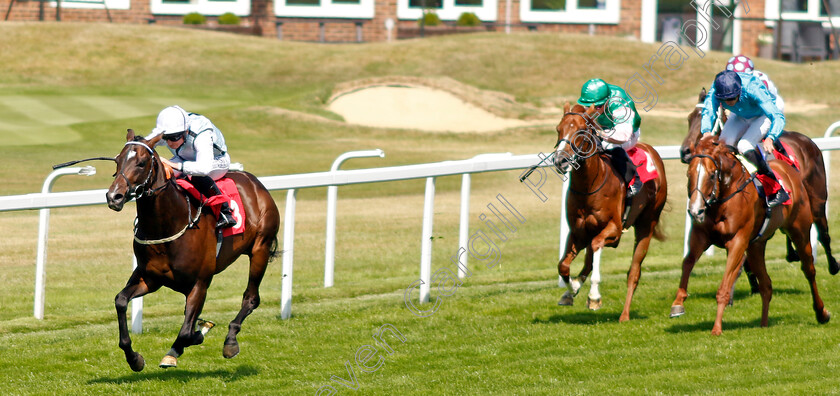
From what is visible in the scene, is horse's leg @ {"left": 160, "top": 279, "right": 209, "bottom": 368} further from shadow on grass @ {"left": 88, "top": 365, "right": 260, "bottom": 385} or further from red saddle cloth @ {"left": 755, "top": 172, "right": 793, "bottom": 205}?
red saddle cloth @ {"left": 755, "top": 172, "right": 793, "bottom": 205}

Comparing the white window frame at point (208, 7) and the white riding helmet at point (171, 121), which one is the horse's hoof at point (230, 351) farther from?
the white window frame at point (208, 7)

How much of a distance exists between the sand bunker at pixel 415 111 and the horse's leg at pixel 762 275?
67.3 ft

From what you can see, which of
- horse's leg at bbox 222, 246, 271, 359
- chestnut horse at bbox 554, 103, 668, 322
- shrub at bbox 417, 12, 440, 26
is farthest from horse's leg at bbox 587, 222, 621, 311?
shrub at bbox 417, 12, 440, 26

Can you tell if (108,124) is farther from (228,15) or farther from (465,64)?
(228,15)

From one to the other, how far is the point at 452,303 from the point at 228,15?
37.2m

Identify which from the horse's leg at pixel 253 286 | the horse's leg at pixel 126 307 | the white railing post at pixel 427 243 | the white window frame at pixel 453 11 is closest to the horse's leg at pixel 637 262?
the white railing post at pixel 427 243

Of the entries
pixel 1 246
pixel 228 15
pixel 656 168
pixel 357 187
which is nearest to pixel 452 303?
pixel 656 168

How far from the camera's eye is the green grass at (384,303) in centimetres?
698

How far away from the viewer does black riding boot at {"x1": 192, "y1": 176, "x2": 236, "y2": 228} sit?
7262 millimetres

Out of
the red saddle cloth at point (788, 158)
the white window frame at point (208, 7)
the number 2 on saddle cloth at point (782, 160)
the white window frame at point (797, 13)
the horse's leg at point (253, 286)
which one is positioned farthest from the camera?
the white window frame at point (208, 7)

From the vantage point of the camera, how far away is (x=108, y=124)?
26.0m

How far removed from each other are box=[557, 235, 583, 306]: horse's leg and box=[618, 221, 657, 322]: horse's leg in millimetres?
441

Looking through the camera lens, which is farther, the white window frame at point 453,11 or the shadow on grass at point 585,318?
the white window frame at point 453,11

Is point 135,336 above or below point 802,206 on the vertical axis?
below
